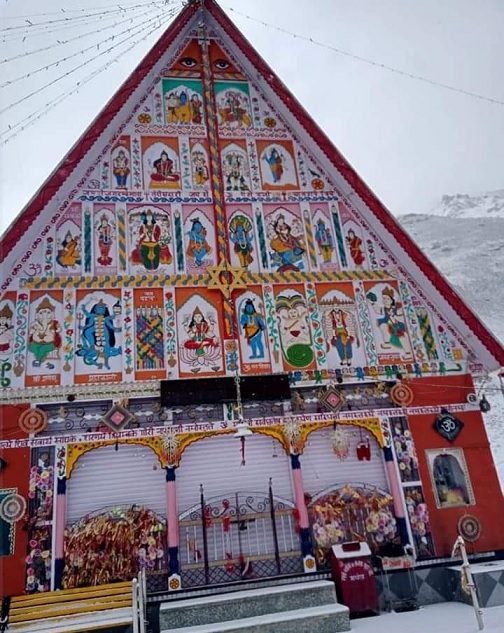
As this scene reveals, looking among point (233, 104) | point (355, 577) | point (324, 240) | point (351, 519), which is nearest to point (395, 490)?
point (351, 519)

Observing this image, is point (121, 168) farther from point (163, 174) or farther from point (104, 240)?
point (104, 240)

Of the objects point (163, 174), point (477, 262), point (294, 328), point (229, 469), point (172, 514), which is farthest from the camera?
point (477, 262)

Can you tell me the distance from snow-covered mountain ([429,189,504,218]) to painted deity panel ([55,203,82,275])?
96100 mm

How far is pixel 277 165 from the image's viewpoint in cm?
1217

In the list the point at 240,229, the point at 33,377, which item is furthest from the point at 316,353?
the point at 33,377

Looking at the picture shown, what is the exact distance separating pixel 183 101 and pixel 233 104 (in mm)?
1170

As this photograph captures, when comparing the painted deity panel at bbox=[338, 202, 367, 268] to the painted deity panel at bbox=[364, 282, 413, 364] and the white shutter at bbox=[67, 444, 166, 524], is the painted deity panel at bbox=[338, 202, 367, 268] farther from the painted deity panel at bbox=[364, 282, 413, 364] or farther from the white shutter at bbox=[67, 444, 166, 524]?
the white shutter at bbox=[67, 444, 166, 524]

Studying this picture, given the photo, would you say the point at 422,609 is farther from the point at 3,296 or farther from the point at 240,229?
the point at 3,296

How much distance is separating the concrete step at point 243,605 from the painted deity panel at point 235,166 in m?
7.95

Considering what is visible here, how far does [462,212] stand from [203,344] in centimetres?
10346

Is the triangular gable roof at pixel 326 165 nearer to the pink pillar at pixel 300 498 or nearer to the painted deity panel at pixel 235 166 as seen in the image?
the painted deity panel at pixel 235 166

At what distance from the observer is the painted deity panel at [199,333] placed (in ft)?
33.7

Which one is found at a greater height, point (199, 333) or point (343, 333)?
point (199, 333)

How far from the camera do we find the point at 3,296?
10.1 meters
